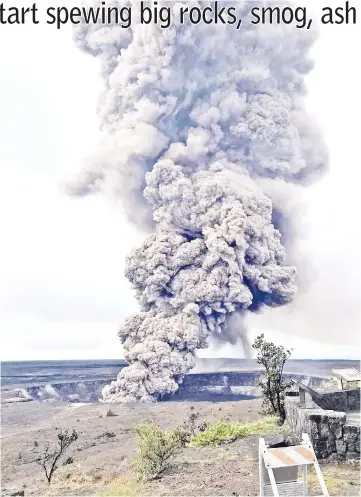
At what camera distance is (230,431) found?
6.21 meters

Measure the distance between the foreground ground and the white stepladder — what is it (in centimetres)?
61

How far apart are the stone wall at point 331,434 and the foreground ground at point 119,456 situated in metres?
0.14

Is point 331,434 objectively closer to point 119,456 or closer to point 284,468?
point 284,468

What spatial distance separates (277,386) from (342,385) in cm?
75

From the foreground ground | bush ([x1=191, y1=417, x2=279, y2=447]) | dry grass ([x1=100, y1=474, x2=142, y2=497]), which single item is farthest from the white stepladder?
dry grass ([x1=100, y1=474, x2=142, y2=497])

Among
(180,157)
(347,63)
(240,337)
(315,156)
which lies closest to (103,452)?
(240,337)

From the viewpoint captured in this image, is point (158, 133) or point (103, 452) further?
point (158, 133)

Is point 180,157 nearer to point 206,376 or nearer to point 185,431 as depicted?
point 206,376

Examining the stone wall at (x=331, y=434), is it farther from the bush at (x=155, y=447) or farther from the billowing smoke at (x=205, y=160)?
the bush at (x=155, y=447)

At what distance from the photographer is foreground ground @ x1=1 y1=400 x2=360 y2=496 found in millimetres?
5773

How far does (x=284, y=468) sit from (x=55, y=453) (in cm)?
250

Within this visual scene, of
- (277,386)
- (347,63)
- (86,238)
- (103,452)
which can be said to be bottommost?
(103,452)

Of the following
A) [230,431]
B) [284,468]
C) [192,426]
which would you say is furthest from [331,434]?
[192,426]

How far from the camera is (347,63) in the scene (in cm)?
688
